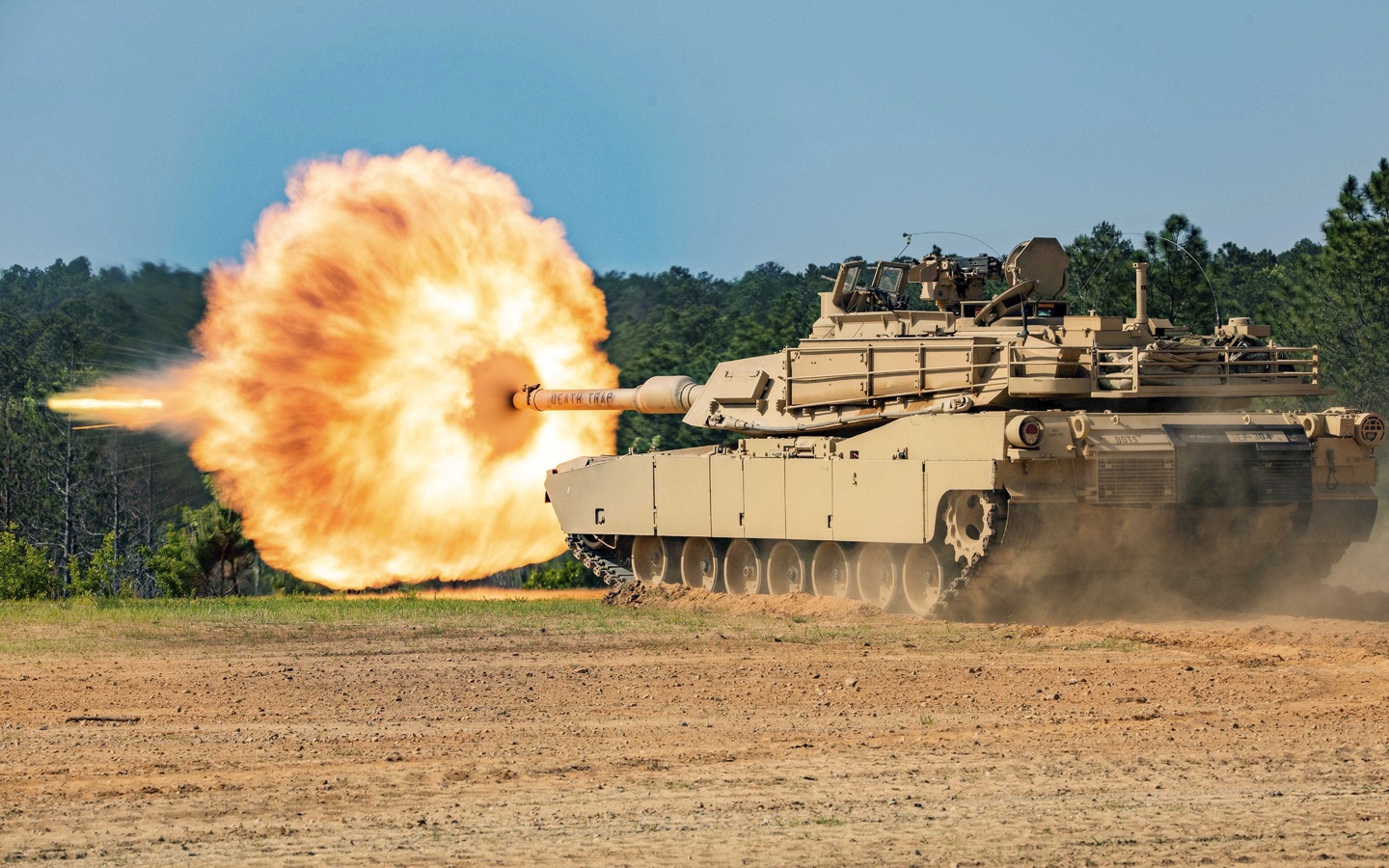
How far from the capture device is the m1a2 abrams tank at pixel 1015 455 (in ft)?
66.8

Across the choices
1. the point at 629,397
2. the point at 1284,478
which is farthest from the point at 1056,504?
the point at 629,397

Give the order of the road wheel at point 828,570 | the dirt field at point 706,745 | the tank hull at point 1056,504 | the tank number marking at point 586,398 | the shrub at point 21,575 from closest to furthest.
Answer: the dirt field at point 706,745 → the tank hull at point 1056,504 → the road wheel at point 828,570 → the tank number marking at point 586,398 → the shrub at point 21,575

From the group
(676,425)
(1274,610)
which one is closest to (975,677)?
(1274,610)

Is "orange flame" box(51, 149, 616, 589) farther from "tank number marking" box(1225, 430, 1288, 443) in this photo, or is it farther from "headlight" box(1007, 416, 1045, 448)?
"tank number marking" box(1225, 430, 1288, 443)

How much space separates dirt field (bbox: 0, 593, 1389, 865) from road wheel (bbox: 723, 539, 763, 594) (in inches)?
225

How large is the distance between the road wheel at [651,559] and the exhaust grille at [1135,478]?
9005 millimetres

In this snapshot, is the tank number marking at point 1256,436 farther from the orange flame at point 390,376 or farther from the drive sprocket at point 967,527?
the orange flame at point 390,376

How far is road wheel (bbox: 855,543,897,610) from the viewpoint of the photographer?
2353 centimetres

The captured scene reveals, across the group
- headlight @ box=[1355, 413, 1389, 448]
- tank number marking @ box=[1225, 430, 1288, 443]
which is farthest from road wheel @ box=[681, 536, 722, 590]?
headlight @ box=[1355, 413, 1389, 448]

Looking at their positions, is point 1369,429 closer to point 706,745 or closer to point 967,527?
point 967,527

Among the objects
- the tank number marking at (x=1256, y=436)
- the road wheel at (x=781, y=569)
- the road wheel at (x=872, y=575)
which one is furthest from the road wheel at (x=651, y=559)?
the tank number marking at (x=1256, y=436)

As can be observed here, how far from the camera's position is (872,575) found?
23719mm

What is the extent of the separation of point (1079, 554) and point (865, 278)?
612 cm

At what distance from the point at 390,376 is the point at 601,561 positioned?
4.40 metres
